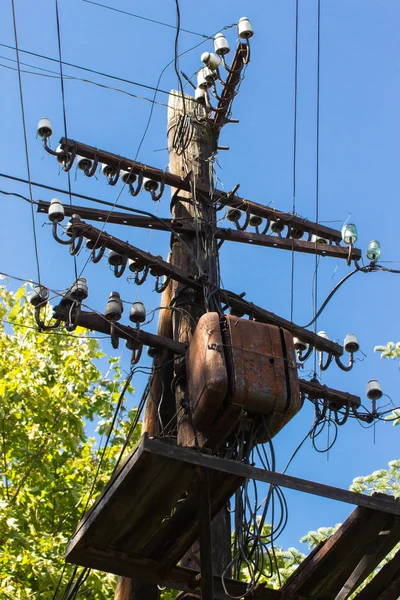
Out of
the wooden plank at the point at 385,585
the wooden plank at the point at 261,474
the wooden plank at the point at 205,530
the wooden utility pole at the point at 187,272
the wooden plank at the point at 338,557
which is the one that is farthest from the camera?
the wooden utility pole at the point at 187,272

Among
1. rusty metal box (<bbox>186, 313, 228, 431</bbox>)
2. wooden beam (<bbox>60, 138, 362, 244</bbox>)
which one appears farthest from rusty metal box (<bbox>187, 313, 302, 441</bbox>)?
wooden beam (<bbox>60, 138, 362, 244</bbox>)

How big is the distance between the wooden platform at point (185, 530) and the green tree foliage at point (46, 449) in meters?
3.92

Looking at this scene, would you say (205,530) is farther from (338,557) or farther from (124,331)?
(124,331)

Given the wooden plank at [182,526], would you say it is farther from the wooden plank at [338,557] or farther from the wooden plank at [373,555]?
the wooden plank at [373,555]

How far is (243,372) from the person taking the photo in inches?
257

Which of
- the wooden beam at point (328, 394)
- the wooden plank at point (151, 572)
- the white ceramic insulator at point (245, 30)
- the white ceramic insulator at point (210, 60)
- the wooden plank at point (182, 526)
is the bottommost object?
the wooden plank at point (151, 572)

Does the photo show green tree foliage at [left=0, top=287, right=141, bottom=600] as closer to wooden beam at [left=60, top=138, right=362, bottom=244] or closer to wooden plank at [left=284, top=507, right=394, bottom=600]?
wooden beam at [left=60, top=138, right=362, bottom=244]

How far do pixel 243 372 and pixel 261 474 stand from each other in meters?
1.06

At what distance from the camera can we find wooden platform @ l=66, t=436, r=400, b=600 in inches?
218

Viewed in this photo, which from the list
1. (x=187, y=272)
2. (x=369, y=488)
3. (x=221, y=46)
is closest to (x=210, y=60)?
(x=221, y=46)

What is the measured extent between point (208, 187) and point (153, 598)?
3.94 meters

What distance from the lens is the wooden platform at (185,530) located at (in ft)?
18.2

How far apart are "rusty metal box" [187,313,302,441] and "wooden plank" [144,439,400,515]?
2.97 feet

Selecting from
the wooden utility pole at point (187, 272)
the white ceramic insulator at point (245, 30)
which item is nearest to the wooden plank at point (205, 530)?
the wooden utility pole at point (187, 272)
